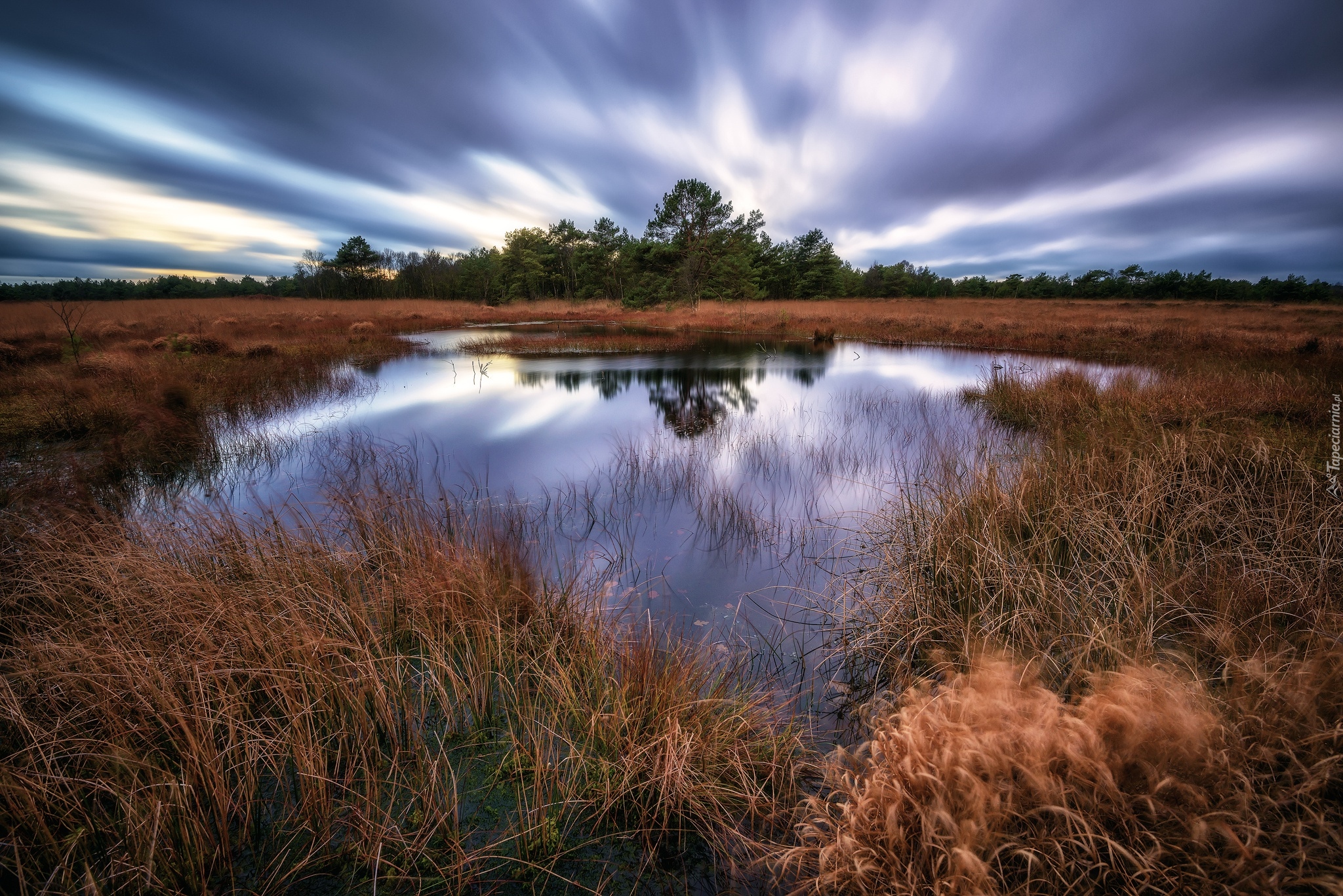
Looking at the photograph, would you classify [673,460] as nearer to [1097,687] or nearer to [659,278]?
[1097,687]

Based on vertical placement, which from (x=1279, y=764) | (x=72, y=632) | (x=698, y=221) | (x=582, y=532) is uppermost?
(x=698, y=221)

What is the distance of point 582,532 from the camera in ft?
18.2

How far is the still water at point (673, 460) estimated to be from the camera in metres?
4.74

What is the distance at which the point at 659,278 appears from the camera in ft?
131

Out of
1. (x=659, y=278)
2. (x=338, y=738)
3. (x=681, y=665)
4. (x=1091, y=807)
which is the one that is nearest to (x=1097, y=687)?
(x=1091, y=807)

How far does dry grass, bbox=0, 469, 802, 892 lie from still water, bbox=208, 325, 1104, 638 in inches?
45.9

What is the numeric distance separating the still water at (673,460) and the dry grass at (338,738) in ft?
3.82

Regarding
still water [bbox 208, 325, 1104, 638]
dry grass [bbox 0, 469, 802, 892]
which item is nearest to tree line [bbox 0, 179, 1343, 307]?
still water [bbox 208, 325, 1104, 638]

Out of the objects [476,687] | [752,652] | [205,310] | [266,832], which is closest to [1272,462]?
[752,652]

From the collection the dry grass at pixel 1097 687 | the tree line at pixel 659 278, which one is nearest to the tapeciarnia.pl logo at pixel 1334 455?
the dry grass at pixel 1097 687

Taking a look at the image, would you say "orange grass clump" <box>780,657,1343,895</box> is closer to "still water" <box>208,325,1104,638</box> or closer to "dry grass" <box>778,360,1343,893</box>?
"dry grass" <box>778,360,1343,893</box>

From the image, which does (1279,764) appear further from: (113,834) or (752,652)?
(113,834)

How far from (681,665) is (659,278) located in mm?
39917

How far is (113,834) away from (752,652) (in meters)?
3.22
